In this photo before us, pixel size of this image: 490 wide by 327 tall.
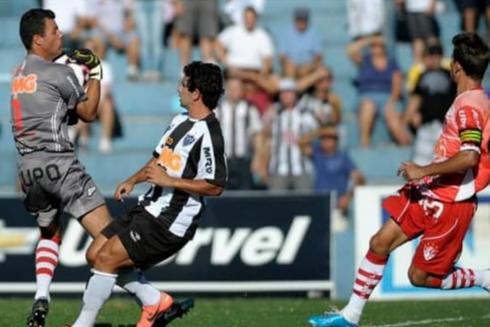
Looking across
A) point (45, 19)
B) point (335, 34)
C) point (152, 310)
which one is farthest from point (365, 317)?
point (335, 34)

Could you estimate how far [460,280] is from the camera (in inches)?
404

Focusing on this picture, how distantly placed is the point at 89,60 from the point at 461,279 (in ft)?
10.9

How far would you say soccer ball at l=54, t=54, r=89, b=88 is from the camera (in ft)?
34.6

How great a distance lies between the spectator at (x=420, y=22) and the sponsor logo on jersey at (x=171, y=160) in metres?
11.5

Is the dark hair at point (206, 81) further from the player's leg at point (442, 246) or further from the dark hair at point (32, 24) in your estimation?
the player's leg at point (442, 246)

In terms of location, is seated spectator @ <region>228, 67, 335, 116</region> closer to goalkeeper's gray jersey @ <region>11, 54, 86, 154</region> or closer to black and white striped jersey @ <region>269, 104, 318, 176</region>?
black and white striped jersey @ <region>269, 104, 318, 176</region>

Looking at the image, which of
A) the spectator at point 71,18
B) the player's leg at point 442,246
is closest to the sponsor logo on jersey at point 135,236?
the player's leg at point 442,246

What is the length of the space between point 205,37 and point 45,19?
1029cm

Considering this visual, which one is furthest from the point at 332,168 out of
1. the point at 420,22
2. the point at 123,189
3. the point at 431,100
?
the point at 123,189

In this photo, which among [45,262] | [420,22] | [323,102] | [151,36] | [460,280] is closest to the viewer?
[460,280]

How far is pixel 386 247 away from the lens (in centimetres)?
1006

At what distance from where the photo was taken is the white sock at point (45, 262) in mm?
10398

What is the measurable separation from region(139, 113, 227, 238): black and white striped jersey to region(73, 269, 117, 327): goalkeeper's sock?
1.83 ft

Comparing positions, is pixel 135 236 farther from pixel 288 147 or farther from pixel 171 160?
pixel 288 147
